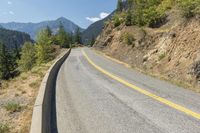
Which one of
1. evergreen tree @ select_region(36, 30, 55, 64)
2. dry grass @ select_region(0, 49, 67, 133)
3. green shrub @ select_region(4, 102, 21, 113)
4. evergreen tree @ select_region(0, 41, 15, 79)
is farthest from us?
evergreen tree @ select_region(0, 41, 15, 79)

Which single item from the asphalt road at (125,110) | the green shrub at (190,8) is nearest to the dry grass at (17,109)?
the asphalt road at (125,110)

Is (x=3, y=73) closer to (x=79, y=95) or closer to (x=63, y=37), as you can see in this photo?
(x=63, y=37)

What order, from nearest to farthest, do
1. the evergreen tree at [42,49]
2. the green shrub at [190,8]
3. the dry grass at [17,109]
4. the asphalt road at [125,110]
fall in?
the asphalt road at [125,110], the dry grass at [17,109], the green shrub at [190,8], the evergreen tree at [42,49]

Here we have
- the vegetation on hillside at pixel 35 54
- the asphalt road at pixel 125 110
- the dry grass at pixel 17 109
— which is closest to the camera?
the asphalt road at pixel 125 110

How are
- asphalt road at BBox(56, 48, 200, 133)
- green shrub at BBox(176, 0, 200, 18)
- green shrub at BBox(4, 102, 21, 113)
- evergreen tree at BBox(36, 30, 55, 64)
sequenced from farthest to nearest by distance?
evergreen tree at BBox(36, 30, 55, 64) → green shrub at BBox(176, 0, 200, 18) → green shrub at BBox(4, 102, 21, 113) → asphalt road at BBox(56, 48, 200, 133)

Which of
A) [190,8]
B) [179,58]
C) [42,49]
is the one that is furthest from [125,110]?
[42,49]

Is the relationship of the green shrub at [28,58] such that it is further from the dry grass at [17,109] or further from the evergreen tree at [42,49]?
the dry grass at [17,109]

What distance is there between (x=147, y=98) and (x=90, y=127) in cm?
299

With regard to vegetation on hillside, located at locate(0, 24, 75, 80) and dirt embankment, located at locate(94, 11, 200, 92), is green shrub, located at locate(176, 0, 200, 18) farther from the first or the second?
vegetation on hillside, located at locate(0, 24, 75, 80)

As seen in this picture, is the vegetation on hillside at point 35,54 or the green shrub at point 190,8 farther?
the vegetation on hillside at point 35,54

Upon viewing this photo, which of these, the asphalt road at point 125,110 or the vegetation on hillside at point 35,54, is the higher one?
the asphalt road at point 125,110

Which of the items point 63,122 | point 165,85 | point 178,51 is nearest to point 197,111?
point 63,122

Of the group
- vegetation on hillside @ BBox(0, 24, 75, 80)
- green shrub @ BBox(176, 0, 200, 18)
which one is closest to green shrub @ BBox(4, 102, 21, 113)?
green shrub @ BBox(176, 0, 200, 18)

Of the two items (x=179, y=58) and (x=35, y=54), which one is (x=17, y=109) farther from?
(x=35, y=54)
